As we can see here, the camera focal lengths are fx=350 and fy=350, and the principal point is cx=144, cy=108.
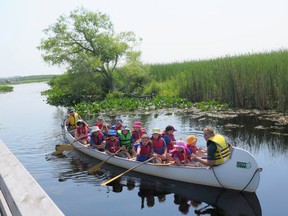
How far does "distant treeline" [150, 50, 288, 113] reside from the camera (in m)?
16.2

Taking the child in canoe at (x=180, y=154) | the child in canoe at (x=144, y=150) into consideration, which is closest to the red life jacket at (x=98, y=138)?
the child in canoe at (x=144, y=150)

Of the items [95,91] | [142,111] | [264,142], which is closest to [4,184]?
[264,142]

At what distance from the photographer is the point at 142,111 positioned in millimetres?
20703

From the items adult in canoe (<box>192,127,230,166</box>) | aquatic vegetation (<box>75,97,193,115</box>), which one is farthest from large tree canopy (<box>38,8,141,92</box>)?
adult in canoe (<box>192,127,230,166</box>)

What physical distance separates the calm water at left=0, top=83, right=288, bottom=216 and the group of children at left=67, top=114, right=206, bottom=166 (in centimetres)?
57

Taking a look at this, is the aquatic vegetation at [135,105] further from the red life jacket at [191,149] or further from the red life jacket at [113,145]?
the red life jacket at [191,149]

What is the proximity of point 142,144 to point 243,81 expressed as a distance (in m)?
9.82

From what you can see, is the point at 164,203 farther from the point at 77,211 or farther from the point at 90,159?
the point at 90,159

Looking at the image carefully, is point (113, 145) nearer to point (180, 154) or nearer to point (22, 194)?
point (180, 154)

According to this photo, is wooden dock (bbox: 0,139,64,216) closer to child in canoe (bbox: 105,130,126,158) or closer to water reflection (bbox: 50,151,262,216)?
water reflection (bbox: 50,151,262,216)

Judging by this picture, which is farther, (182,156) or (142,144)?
(142,144)

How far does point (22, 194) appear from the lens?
2094mm

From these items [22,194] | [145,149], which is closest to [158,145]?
[145,149]

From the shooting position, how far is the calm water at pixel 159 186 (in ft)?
24.7
